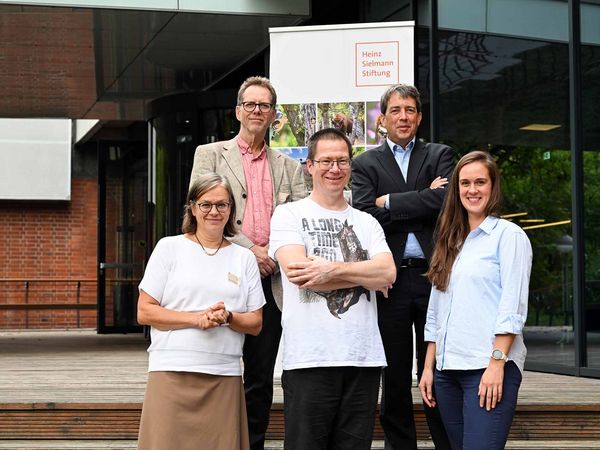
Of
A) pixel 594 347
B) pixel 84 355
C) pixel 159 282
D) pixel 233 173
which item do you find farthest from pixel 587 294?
pixel 84 355

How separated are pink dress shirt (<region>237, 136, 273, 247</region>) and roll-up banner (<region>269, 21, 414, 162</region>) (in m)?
1.57

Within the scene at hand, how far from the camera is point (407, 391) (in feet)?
14.0

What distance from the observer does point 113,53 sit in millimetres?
9008

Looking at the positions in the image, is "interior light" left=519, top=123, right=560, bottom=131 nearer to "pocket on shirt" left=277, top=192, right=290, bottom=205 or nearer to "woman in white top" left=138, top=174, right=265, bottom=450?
"pocket on shirt" left=277, top=192, right=290, bottom=205

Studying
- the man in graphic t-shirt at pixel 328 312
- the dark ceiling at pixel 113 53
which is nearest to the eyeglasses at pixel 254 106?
the man in graphic t-shirt at pixel 328 312

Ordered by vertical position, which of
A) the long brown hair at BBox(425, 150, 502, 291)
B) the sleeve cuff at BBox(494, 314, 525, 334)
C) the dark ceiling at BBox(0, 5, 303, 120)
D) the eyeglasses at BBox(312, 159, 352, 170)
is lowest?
the sleeve cuff at BBox(494, 314, 525, 334)

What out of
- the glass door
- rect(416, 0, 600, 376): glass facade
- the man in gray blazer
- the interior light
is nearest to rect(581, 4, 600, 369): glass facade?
rect(416, 0, 600, 376): glass facade

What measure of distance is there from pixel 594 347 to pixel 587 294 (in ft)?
1.27

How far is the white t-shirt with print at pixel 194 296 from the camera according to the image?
12.2 feet

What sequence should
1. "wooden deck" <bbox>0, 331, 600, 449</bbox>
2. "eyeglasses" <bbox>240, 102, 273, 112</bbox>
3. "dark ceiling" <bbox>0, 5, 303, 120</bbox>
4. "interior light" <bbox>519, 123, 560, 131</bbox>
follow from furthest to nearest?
"dark ceiling" <bbox>0, 5, 303, 120</bbox> → "interior light" <bbox>519, 123, 560, 131</bbox> → "wooden deck" <bbox>0, 331, 600, 449</bbox> → "eyeglasses" <bbox>240, 102, 273, 112</bbox>

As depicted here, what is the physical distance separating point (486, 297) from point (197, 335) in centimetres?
108

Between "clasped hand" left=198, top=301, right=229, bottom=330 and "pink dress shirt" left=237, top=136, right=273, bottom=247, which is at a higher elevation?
"pink dress shirt" left=237, top=136, right=273, bottom=247

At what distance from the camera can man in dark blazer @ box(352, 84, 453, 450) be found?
4.18 meters

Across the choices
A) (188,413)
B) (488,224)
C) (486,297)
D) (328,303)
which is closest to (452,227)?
(488,224)
